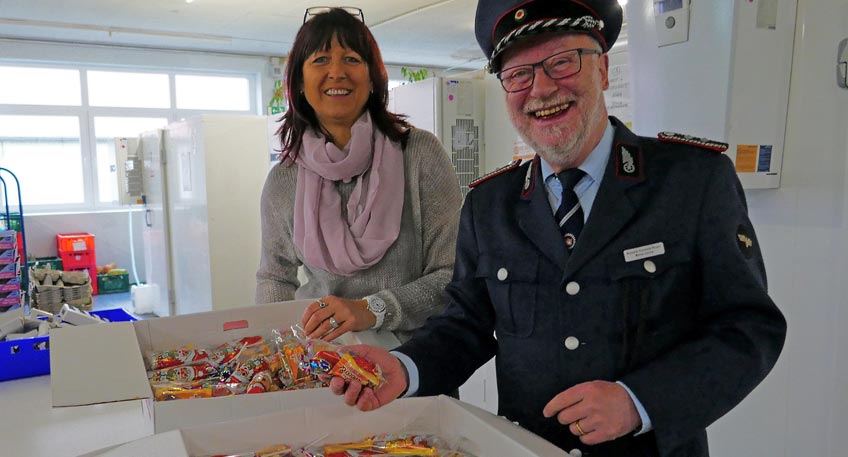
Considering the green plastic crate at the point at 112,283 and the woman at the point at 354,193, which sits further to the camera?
the green plastic crate at the point at 112,283

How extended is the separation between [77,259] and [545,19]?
856cm

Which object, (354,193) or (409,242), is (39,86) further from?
(409,242)

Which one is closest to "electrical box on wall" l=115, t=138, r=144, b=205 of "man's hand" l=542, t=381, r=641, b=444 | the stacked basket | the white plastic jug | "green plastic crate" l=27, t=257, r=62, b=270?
the white plastic jug

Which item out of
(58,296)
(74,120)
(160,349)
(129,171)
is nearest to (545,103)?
(160,349)

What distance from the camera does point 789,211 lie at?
222 centimetres

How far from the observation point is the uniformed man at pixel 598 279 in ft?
3.10

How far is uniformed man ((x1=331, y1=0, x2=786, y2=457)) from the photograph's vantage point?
95 cm

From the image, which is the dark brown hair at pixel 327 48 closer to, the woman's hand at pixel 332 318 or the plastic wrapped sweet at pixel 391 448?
the woman's hand at pixel 332 318

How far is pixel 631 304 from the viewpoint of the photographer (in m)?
1.05

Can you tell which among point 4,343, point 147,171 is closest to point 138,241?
point 147,171

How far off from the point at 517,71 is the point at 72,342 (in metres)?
1.01

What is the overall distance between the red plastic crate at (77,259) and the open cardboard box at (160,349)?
302 inches

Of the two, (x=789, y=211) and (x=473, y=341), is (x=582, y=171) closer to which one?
(x=473, y=341)

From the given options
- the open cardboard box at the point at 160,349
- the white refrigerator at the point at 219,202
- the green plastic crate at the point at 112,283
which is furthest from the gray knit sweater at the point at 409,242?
the green plastic crate at the point at 112,283
